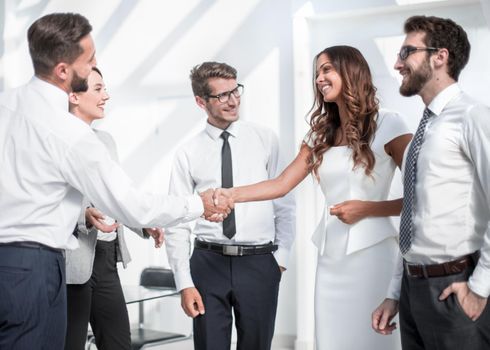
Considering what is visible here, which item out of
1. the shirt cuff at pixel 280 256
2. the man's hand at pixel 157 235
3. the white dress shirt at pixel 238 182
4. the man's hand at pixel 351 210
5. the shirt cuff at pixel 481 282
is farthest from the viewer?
the man's hand at pixel 157 235

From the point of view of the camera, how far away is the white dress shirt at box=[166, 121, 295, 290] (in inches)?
125

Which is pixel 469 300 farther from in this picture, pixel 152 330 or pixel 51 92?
pixel 152 330

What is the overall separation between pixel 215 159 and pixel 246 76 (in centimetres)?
222

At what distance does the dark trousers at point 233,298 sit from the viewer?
9.95 feet

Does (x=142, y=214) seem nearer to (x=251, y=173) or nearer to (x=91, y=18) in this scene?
(x=251, y=173)

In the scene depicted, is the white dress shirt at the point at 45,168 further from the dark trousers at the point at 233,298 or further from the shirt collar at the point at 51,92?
the dark trousers at the point at 233,298

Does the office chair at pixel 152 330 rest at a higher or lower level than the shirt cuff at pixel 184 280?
lower

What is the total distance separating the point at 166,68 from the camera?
Result: 5.77 meters

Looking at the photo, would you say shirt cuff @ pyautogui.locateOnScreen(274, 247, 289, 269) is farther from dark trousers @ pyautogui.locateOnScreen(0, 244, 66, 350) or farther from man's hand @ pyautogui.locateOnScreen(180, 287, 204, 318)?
dark trousers @ pyautogui.locateOnScreen(0, 244, 66, 350)

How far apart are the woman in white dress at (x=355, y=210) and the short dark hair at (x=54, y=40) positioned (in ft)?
3.08

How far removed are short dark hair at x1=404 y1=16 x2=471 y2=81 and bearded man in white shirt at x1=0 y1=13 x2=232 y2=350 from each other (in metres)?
1.09

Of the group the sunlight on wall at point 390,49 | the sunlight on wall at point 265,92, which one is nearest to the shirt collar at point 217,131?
the sunlight on wall at point 390,49

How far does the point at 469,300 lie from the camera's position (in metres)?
2.06

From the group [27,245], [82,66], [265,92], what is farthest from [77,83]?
[265,92]
